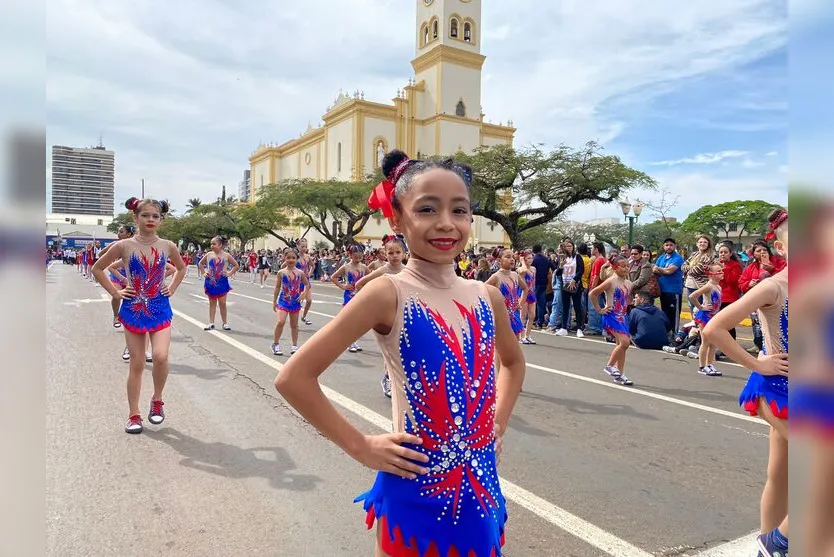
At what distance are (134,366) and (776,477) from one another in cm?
529

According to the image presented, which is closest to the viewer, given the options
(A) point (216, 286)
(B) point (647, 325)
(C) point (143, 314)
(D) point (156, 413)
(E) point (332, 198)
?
(C) point (143, 314)

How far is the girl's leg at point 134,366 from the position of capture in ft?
17.9

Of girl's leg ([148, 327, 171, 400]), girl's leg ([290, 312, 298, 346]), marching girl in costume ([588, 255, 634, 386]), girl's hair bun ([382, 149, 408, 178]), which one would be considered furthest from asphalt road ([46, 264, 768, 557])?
girl's leg ([290, 312, 298, 346])

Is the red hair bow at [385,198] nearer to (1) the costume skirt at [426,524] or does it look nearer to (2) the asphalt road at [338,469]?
(1) the costume skirt at [426,524]

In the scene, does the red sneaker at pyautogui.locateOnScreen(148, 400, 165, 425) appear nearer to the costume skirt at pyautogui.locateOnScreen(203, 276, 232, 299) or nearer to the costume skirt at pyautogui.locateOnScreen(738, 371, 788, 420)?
the costume skirt at pyautogui.locateOnScreen(738, 371, 788, 420)

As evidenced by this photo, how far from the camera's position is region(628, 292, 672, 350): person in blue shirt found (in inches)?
447

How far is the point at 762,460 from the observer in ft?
16.3

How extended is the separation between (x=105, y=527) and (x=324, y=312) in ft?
43.7

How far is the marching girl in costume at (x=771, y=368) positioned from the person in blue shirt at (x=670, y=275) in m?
9.06

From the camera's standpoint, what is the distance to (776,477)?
302 centimetres

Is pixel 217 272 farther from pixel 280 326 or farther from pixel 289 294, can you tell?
pixel 280 326

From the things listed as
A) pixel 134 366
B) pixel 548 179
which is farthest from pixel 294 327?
pixel 548 179
